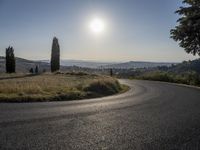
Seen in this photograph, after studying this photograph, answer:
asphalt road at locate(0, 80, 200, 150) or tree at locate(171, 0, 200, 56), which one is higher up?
tree at locate(171, 0, 200, 56)

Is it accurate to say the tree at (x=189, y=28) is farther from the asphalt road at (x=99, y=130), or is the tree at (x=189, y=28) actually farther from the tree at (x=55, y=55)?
the tree at (x=55, y=55)

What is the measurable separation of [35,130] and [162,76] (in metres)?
37.9

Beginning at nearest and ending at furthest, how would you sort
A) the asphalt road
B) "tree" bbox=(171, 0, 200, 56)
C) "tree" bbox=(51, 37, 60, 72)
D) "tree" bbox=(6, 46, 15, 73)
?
the asphalt road < "tree" bbox=(171, 0, 200, 56) < "tree" bbox=(6, 46, 15, 73) < "tree" bbox=(51, 37, 60, 72)

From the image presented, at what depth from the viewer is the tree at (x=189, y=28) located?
3006cm

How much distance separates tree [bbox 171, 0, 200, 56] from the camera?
30.1 m

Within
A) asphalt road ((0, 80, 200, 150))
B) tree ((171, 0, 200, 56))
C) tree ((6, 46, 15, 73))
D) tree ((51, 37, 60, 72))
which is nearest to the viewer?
asphalt road ((0, 80, 200, 150))

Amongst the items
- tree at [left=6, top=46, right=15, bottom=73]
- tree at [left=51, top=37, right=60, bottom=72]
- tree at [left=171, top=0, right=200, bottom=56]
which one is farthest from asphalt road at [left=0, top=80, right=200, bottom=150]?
tree at [left=6, top=46, right=15, bottom=73]

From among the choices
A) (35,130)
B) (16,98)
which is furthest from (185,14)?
(35,130)

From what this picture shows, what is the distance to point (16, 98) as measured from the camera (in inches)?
629

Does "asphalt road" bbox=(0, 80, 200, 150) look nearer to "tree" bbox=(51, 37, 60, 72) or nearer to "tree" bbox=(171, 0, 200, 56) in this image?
"tree" bbox=(171, 0, 200, 56)

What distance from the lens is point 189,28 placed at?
30062mm

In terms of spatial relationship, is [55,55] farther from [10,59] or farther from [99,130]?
[99,130]

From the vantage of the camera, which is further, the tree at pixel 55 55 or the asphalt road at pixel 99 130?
the tree at pixel 55 55

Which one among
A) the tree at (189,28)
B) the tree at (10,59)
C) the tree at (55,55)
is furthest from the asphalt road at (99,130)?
the tree at (10,59)
